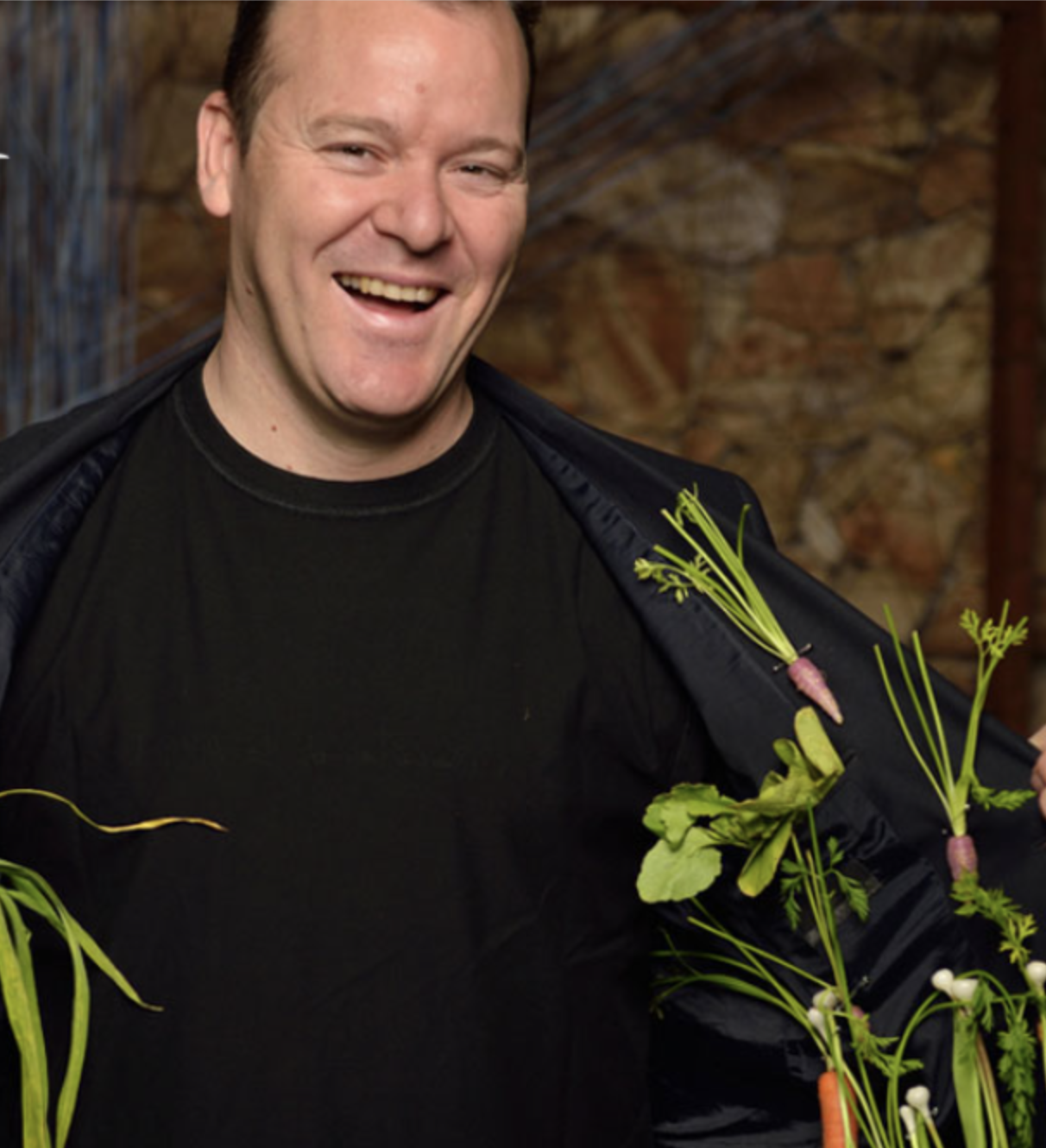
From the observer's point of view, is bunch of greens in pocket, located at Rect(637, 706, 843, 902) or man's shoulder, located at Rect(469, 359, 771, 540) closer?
bunch of greens in pocket, located at Rect(637, 706, 843, 902)

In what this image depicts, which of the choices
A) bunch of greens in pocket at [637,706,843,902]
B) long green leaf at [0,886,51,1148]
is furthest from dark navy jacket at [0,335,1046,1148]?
long green leaf at [0,886,51,1148]

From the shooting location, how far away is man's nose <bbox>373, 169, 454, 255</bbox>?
160 centimetres

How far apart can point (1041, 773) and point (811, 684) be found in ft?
0.66

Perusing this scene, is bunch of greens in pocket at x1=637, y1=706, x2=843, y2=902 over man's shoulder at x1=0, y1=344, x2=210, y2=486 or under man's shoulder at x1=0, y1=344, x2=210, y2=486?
under

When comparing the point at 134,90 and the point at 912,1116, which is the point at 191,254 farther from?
the point at 912,1116

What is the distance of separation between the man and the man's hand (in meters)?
0.02

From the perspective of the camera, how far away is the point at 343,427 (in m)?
1.71

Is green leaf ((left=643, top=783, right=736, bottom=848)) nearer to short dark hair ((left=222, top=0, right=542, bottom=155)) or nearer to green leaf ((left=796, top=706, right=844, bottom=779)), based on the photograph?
green leaf ((left=796, top=706, right=844, bottom=779))

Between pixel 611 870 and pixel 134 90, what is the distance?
2.48m

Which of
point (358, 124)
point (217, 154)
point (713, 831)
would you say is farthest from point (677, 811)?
point (217, 154)

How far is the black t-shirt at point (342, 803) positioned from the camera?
1562 millimetres

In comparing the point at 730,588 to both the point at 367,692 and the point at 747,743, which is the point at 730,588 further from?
the point at 367,692

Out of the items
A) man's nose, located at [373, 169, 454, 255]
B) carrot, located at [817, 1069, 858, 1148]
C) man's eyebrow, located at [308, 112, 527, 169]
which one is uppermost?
man's eyebrow, located at [308, 112, 527, 169]

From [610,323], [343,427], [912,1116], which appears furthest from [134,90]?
[912,1116]
